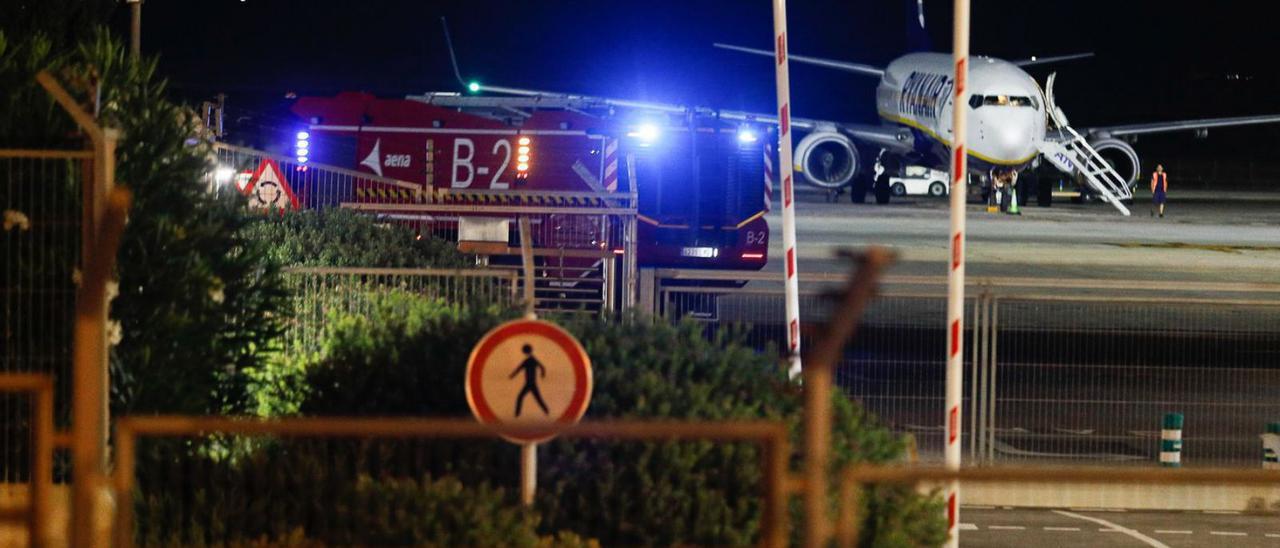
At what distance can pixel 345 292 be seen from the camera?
11.7m

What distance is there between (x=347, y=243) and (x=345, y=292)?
3600 millimetres

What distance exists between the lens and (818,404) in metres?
4.75

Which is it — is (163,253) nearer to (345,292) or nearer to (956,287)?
(345,292)

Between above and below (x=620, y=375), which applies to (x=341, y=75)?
above

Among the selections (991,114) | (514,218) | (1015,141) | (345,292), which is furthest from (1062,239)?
(345,292)

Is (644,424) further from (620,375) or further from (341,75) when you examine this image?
(341,75)

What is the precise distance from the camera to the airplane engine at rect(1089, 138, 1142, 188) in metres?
49.9

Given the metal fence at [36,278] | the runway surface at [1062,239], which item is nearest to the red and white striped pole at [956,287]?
the metal fence at [36,278]

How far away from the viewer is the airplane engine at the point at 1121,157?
49875 mm

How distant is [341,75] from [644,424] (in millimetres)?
71463

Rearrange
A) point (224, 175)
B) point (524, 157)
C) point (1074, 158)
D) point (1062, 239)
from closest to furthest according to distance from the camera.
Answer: point (224, 175) < point (524, 157) < point (1062, 239) < point (1074, 158)

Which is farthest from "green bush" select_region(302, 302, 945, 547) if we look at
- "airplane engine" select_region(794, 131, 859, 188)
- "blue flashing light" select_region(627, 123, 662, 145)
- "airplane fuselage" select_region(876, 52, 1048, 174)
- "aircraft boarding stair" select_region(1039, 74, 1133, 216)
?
"airplane engine" select_region(794, 131, 859, 188)

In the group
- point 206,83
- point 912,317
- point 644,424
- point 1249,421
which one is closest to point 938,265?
point 912,317

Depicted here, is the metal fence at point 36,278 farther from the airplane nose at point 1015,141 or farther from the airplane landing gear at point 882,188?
the airplane landing gear at point 882,188
